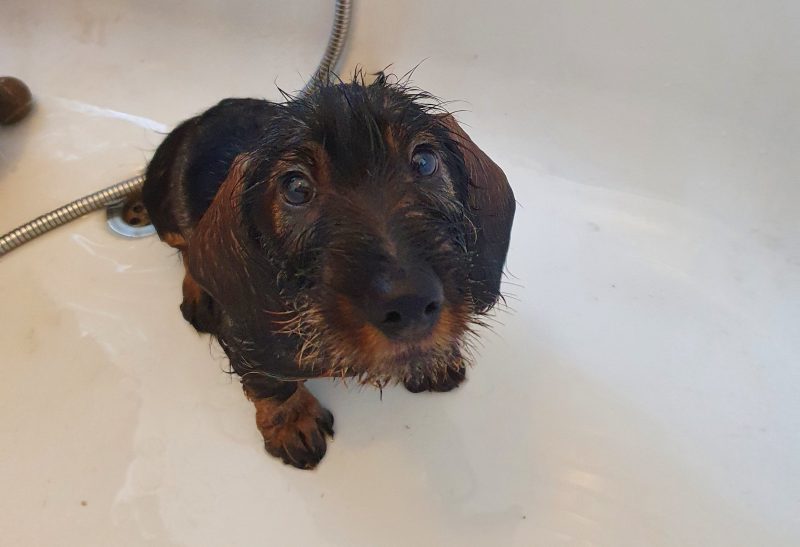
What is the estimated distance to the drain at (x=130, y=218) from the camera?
212 cm

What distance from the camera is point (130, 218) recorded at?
2162 millimetres

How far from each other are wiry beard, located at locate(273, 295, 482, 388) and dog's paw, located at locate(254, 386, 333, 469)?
1.78 ft

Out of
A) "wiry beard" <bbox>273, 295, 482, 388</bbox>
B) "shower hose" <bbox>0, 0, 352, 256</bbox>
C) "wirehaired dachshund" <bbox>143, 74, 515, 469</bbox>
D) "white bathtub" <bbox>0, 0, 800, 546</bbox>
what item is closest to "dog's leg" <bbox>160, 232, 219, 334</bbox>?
"white bathtub" <bbox>0, 0, 800, 546</bbox>

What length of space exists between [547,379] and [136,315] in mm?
1262

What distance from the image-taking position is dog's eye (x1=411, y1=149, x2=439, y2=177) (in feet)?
3.77

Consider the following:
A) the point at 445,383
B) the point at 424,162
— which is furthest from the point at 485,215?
the point at 445,383

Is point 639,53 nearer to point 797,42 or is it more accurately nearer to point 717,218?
point 797,42

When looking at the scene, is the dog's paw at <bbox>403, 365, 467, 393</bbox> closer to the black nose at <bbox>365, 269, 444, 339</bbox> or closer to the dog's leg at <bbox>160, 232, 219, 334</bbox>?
the dog's leg at <bbox>160, 232, 219, 334</bbox>

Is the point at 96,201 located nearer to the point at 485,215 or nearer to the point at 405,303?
the point at 485,215

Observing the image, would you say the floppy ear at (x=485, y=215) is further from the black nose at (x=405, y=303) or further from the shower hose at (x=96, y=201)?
the shower hose at (x=96, y=201)

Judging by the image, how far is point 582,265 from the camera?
204 centimetres

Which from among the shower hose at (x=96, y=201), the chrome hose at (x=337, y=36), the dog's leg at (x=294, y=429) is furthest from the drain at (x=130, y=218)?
the dog's leg at (x=294, y=429)

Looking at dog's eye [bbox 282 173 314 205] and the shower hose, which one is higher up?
dog's eye [bbox 282 173 314 205]

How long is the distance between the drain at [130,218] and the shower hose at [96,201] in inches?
1.0
